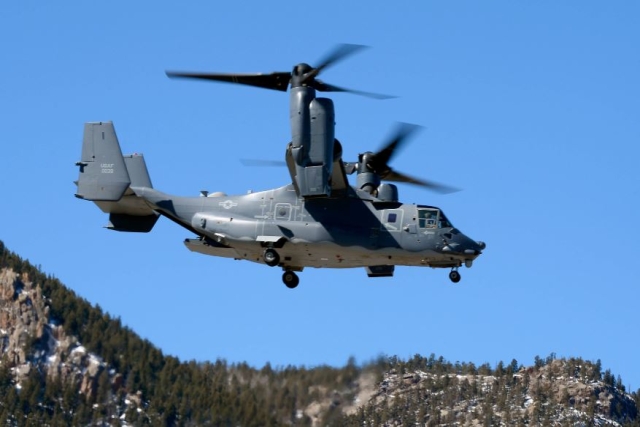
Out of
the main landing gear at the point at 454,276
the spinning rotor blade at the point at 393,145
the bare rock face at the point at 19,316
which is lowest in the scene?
the main landing gear at the point at 454,276

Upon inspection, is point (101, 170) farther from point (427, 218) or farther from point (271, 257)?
point (427, 218)

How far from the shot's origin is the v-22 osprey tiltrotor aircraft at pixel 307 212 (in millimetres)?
45219

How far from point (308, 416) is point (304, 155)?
22146 mm

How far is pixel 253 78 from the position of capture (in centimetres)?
4694

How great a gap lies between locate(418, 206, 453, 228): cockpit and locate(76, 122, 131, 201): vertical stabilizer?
393 inches

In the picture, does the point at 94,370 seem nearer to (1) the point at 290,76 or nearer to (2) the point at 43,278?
(2) the point at 43,278

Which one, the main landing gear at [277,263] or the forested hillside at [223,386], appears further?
the forested hillside at [223,386]

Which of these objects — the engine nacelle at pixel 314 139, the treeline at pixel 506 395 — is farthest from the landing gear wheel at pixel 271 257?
the treeline at pixel 506 395

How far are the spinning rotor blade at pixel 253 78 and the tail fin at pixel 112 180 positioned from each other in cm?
447

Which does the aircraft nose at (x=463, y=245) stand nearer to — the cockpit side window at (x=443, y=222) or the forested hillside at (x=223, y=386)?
the cockpit side window at (x=443, y=222)

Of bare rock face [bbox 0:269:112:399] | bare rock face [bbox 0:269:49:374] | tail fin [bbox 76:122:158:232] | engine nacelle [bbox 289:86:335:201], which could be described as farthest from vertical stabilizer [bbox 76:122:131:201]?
bare rock face [bbox 0:269:49:374]

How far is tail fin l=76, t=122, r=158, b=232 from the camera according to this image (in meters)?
49.1

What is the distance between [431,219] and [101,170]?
36.8 ft

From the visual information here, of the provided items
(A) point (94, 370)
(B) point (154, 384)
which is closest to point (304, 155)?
(B) point (154, 384)
